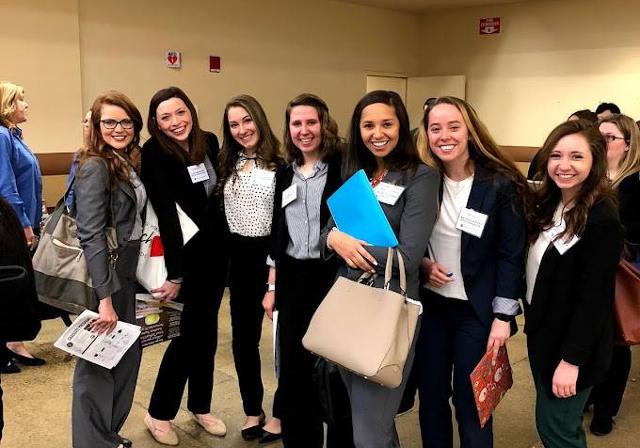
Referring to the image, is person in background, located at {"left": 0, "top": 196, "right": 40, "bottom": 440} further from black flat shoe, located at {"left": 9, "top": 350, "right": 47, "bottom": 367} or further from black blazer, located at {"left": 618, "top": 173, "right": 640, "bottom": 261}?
black blazer, located at {"left": 618, "top": 173, "right": 640, "bottom": 261}

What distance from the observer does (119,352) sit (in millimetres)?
2080

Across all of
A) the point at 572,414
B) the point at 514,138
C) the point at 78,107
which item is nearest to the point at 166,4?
the point at 78,107

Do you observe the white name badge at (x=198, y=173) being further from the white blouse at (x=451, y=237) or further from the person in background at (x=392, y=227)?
the white blouse at (x=451, y=237)

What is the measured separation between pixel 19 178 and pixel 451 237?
2711 mm

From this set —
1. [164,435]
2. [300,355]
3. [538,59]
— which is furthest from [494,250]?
[538,59]

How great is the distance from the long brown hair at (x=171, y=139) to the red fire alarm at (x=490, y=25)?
653cm

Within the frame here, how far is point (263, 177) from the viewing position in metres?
2.31

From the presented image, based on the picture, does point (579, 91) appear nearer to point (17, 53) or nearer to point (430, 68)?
point (430, 68)

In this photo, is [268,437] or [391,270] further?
[268,437]

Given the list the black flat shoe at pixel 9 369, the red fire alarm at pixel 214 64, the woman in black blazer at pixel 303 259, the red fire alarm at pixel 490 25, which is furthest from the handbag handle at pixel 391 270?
the red fire alarm at pixel 490 25

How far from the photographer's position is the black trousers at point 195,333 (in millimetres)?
2359

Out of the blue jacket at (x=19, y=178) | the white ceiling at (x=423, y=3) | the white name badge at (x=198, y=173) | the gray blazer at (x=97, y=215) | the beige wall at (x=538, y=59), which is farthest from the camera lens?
the white ceiling at (x=423, y=3)

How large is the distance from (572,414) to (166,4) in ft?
18.1

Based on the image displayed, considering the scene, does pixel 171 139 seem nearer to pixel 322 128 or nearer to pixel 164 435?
pixel 322 128
